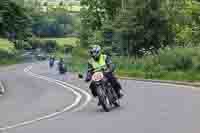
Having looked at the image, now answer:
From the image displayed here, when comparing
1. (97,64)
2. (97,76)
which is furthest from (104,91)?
(97,64)

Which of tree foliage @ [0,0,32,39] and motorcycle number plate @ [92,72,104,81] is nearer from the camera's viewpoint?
motorcycle number plate @ [92,72,104,81]

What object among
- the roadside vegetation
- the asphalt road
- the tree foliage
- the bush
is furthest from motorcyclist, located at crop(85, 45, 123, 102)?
the bush

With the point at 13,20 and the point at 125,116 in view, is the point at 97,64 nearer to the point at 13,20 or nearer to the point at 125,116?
the point at 125,116

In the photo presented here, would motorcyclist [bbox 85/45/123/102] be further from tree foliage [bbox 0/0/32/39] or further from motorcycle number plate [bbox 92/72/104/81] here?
tree foliage [bbox 0/0/32/39]

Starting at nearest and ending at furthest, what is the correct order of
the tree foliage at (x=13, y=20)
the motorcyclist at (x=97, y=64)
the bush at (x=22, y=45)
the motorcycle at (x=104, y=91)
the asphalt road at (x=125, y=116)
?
the asphalt road at (x=125, y=116) → the motorcycle at (x=104, y=91) → the motorcyclist at (x=97, y=64) → the tree foliage at (x=13, y=20) → the bush at (x=22, y=45)

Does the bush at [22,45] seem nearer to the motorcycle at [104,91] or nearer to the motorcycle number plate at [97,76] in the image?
the motorcycle at [104,91]

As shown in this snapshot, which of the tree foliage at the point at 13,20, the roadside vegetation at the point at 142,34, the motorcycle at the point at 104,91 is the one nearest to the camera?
the motorcycle at the point at 104,91

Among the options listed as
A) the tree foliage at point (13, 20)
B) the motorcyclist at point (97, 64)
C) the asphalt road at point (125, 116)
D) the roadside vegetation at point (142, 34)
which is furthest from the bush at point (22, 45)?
the motorcyclist at point (97, 64)

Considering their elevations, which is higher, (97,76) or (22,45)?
(97,76)

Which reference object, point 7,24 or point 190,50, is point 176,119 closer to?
point 190,50

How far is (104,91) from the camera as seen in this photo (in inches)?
596

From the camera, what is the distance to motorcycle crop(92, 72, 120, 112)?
14.9 m

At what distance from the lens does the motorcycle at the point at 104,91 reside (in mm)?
14891

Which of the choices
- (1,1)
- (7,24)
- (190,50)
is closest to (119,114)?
(190,50)
